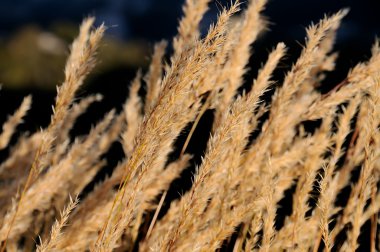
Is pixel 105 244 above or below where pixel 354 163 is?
above

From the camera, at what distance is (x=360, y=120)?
1.84 metres

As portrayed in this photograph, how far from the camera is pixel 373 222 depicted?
1.67 m

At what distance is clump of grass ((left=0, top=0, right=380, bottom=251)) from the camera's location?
1.15m

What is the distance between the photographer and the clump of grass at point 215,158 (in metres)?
1.15

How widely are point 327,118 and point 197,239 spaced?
73 cm

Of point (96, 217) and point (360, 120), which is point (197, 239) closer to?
point (96, 217)

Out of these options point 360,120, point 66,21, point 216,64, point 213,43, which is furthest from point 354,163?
point 66,21

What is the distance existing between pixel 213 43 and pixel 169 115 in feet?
0.66

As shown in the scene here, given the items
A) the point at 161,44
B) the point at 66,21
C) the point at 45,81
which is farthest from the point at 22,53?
the point at 161,44

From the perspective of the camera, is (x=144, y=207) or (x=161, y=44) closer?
(x=144, y=207)

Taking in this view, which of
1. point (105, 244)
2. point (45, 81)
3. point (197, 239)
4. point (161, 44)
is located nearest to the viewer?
point (105, 244)

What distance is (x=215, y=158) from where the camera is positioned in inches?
43.7

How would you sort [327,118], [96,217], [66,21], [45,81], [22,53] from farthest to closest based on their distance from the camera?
[66,21] → [22,53] → [45,81] → [327,118] → [96,217]

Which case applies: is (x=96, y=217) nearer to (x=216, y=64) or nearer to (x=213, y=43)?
(x=216, y=64)
